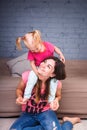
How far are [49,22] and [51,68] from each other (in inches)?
65.4

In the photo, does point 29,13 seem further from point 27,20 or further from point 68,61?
point 68,61

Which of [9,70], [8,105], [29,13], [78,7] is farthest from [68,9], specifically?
[8,105]

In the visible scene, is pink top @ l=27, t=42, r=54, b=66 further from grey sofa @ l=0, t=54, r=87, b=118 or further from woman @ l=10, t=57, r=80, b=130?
grey sofa @ l=0, t=54, r=87, b=118

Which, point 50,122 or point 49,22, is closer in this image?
point 50,122

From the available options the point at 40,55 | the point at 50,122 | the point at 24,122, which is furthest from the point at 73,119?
the point at 40,55

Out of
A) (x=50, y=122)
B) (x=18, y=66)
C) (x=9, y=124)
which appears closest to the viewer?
(x=50, y=122)

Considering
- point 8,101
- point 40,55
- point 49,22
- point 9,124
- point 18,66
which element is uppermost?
point 49,22

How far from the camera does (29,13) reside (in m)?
3.66

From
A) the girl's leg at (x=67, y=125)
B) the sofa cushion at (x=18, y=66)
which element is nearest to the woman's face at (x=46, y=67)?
the girl's leg at (x=67, y=125)

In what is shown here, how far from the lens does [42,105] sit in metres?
2.34

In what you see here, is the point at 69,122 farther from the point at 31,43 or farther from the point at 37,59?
the point at 31,43

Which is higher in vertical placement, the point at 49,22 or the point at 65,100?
the point at 49,22

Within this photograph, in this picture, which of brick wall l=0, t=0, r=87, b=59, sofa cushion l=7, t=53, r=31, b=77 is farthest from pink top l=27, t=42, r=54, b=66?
brick wall l=0, t=0, r=87, b=59

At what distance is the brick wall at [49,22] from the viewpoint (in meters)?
3.64
